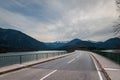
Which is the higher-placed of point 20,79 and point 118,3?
point 118,3

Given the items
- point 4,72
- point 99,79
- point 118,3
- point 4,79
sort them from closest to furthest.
Answer: point 4,79 → point 99,79 → point 4,72 → point 118,3

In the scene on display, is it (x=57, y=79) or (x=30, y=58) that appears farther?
(x=30, y=58)

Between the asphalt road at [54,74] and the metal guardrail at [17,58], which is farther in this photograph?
the metal guardrail at [17,58]

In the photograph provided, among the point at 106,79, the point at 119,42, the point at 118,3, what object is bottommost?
the point at 106,79

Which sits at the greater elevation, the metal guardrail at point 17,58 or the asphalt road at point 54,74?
the metal guardrail at point 17,58

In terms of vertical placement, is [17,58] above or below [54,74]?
above

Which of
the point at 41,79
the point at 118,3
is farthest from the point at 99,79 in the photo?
the point at 118,3

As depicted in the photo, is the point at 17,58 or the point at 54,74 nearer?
the point at 54,74

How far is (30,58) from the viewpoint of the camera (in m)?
37.7

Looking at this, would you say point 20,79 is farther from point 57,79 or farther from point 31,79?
point 57,79

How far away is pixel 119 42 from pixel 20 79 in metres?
18.0

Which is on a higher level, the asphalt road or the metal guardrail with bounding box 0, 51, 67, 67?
the metal guardrail with bounding box 0, 51, 67, 67

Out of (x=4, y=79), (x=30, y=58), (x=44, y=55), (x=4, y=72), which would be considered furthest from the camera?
(x=44, y=55)

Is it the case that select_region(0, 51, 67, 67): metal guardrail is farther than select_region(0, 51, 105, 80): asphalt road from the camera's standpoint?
Yes
